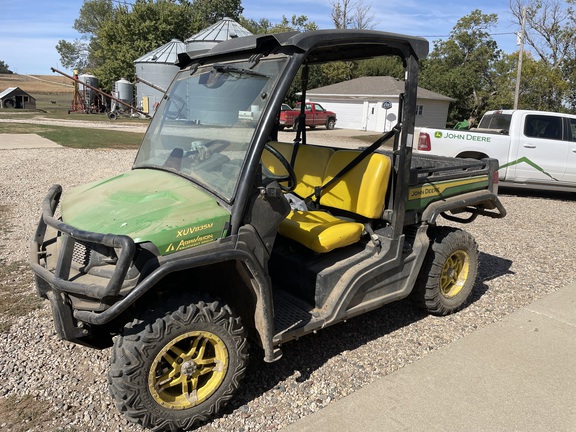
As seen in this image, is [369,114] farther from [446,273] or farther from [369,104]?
[446,273]

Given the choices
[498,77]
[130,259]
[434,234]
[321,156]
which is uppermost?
[498,77]

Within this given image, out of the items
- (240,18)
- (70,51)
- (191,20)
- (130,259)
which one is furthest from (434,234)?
(70,51)

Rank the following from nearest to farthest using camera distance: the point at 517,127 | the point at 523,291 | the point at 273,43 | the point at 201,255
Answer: the point at 201,255, the point at 273,43, the point at 523,291, the point at 517,127

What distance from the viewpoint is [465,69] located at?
3812 cm

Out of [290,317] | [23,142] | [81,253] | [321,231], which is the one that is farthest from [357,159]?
[23,142]

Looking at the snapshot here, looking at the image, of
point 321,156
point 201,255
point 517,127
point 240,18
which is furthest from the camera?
point 240,18

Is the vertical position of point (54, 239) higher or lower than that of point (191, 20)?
lower

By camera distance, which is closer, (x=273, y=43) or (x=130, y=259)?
(x=130, y=259)

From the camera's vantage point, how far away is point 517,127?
9.95 m

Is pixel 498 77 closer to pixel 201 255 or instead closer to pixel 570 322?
pixel 570 322

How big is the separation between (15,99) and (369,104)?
25.3 metres

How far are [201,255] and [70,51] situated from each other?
366ft

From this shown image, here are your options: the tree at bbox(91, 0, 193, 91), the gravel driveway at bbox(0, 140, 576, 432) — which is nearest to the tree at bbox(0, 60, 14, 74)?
the tree at bbox(91, 0, 193, 91)

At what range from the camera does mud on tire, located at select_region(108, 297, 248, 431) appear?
260cm
